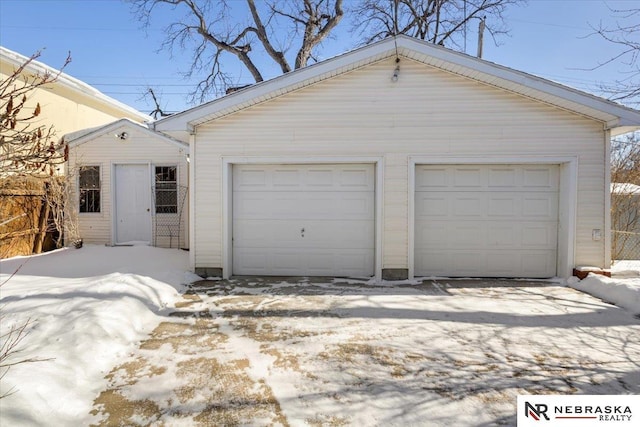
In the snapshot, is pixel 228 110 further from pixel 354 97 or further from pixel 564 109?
pixel 564 109

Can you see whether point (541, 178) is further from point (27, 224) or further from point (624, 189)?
point (27, 224)

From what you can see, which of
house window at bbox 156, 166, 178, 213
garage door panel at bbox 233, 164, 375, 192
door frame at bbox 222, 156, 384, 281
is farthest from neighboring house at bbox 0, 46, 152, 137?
garage door panel at bbox 233, 164, 375, 192

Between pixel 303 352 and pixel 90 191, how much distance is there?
8947 millimetres

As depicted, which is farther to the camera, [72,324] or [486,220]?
[486,220]

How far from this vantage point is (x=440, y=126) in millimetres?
6188

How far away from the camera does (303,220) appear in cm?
655

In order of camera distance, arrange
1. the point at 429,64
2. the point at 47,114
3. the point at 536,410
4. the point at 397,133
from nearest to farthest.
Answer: the point at 536,410 < the point at 429,64 < the point at 397,133 < the point at 47,114

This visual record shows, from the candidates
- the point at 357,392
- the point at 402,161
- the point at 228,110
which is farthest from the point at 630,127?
the point at 228,110

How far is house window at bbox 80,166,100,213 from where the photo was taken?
9359 millimetres

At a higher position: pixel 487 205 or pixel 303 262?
pixel 487 205

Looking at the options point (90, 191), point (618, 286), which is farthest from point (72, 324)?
point (618, 286)

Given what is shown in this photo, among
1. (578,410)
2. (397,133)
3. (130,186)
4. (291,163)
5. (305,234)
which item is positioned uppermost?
(397,133)

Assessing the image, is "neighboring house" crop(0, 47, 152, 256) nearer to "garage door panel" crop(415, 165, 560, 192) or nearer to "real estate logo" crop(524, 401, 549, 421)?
"garage door panel" crop(415, 165, 560, 192)

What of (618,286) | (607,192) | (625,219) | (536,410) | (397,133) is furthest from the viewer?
(625,219)
